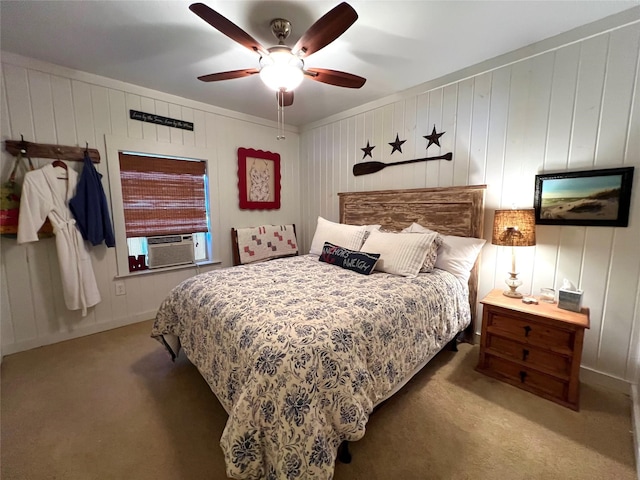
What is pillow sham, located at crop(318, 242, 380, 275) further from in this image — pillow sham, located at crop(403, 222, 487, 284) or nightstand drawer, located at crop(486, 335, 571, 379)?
nightstand drawer, located at crop(486, 335, 571, 379)

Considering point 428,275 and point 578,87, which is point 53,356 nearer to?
point 428,275

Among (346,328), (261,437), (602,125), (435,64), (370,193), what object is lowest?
(261,437)

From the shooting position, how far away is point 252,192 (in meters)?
3.59

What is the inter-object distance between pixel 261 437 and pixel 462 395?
4.65 feet

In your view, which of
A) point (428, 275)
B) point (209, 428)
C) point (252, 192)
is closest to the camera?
point (209, 428)

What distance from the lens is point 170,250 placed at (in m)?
3.01

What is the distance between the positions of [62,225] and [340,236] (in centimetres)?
253

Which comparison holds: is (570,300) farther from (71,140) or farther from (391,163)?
(71,140)

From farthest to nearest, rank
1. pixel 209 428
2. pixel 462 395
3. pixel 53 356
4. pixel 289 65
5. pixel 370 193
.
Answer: pixel 370 193 < pixel 53 356 < pixel 462 395 < pixel 289 65 < pixel 209 428

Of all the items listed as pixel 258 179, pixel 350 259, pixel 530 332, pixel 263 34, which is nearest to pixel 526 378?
pixel 530 332

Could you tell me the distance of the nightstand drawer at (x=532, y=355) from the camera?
1650mm

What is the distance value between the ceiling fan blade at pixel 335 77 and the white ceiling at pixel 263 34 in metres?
0.30

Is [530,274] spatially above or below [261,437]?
above

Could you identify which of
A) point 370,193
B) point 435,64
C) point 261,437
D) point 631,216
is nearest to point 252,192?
point 370,193
